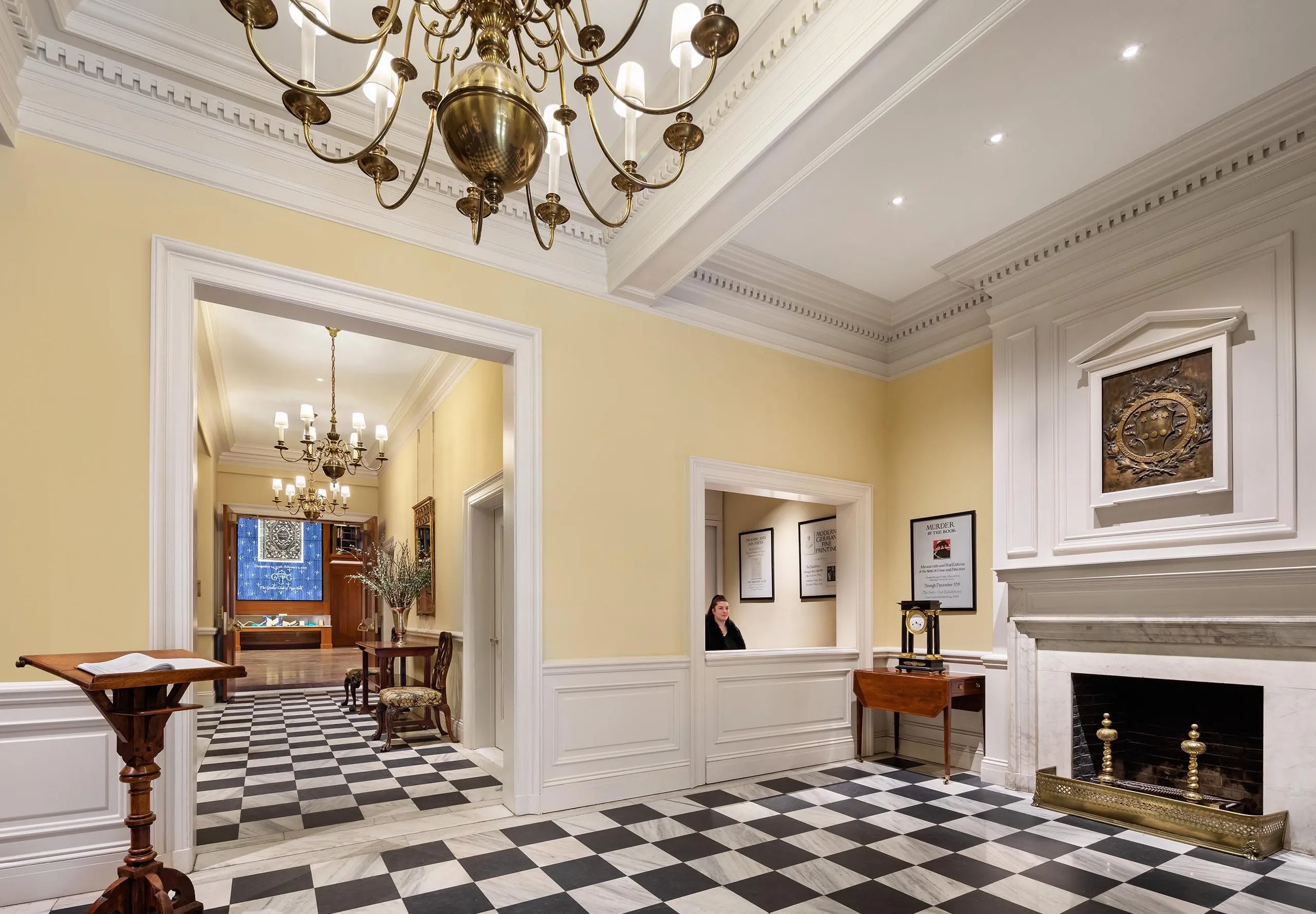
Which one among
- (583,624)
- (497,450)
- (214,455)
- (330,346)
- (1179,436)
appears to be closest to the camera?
(1179,436)

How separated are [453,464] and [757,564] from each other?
11.4ft

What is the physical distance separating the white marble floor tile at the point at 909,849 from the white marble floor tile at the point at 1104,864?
59 centimetres

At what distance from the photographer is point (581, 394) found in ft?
15.9

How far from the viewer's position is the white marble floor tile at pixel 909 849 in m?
3.73

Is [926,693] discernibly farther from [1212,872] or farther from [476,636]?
[476,636]

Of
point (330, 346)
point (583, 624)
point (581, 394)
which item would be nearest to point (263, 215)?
point (581, 394)

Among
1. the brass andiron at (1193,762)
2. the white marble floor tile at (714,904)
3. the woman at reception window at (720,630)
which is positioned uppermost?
the woman at reception window at (720,630)

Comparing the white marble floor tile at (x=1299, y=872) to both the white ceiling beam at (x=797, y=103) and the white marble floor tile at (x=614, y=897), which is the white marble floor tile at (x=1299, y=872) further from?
the white ceiling beam at (x=797, y=103)

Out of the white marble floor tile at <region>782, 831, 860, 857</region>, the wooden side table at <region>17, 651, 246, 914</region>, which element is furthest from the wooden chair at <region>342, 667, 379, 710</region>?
the white marble floor tile at <region>782, 831, 860, 857</region>

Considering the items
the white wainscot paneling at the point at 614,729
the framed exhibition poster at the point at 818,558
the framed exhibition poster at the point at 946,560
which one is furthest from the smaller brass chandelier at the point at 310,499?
the framed exhibition poster at the point at 946,560

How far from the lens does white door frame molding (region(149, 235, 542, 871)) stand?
341 centimetres

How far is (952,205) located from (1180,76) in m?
1.37

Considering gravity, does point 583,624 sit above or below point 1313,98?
below

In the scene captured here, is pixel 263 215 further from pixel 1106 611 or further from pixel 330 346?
pixel 1106 611
